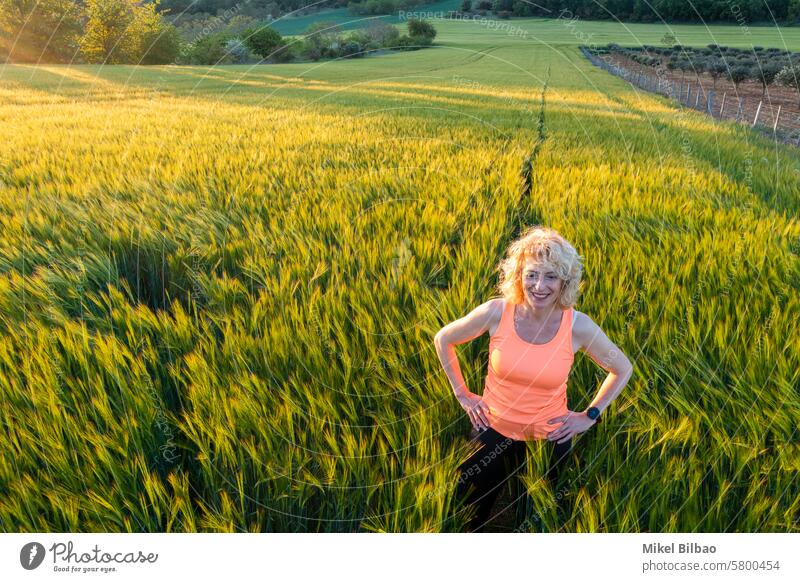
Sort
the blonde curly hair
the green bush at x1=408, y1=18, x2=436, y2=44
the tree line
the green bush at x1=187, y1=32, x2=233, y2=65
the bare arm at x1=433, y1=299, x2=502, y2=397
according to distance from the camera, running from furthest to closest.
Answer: the green bush at x1=408, y1=18, x2=436, y2=44 → the green bush at x1=187, y1=32, x2=233, y2=65 → the tree line → the bare arm at x1=433, y1=299, x2=502, y2=397 → the blonde curly hair

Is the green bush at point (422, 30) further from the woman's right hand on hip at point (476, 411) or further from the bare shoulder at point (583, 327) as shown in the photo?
the woman's right hand on hip at point (476, 411)

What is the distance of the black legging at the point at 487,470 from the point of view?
1.29 meters

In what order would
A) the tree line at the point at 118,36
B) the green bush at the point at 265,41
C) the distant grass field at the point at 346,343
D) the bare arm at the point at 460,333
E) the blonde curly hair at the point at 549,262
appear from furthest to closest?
1. the green bush at the point at 265,41
2. the tree line at the point at 118,36
3. the bare arm at the point at 460,333
4. the blonde curly hair at the point at 549,262
5. the distant grass field at the point at 346,343

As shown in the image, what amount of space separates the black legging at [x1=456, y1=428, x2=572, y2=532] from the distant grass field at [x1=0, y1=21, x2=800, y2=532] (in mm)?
62

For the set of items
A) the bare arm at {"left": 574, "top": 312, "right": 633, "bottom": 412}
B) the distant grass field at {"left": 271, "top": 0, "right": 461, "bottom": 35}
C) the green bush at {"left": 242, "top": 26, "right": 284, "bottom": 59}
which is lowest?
the bare arm at {"left": 574, "top": 312, "right": 633, "bottom": 412}

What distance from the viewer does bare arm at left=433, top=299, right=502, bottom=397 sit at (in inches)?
54.0

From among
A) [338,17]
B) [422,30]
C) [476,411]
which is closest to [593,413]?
[476,411]

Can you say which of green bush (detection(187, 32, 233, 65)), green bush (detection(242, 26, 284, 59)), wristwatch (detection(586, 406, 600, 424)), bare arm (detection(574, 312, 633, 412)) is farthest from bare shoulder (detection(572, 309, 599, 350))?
green bush (detection(242, 26, 284, 59))

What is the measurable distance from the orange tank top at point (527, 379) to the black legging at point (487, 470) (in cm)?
4

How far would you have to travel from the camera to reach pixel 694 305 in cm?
180

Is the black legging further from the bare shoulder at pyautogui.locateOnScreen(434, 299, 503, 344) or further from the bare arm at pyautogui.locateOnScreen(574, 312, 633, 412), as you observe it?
the bare shoulder at pyautogui.locateOnScreen(434, 299, 503, 344)

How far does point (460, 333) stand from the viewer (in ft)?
4.56

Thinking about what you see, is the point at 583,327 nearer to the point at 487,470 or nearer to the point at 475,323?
the point at 475,323

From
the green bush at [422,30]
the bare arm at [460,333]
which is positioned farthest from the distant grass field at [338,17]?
the green bush at [422,30]
